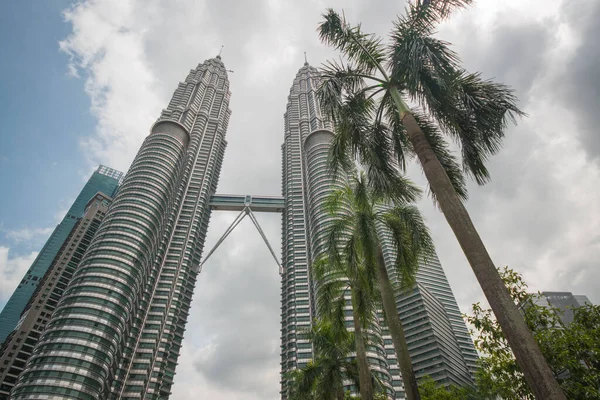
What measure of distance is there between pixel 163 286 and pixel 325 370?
304 feet

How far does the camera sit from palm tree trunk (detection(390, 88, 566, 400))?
16.9 feet

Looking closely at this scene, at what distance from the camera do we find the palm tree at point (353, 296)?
45.9ft

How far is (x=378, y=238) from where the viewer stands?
1473 cm

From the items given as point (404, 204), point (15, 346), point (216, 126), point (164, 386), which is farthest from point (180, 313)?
point (404, 204)

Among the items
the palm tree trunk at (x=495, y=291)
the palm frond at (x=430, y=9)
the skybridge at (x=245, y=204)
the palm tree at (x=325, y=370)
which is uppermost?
the skybridge at (x=245, y=204)

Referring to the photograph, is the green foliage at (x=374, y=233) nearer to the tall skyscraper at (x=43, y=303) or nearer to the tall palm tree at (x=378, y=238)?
the tall palm tree at (x=378, y=238)

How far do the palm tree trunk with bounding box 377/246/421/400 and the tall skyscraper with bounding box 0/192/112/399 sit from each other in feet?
384

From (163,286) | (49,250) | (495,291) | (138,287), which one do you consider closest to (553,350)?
(495,291)

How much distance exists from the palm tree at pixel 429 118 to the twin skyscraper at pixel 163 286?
28850 millimetres

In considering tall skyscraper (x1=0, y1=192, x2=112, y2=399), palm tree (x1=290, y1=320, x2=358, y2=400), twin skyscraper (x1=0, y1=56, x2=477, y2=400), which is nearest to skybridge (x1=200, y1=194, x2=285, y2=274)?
twin skyscraper (x1=0, y1=56, x2=477, y2=400)

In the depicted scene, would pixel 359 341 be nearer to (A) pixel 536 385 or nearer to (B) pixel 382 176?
(B) pixel 382 176

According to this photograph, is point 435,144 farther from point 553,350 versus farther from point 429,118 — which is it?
point 553,350

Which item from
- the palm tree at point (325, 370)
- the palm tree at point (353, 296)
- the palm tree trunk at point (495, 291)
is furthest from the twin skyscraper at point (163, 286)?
the palm tree trunk at point (495, 291)

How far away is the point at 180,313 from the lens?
105 metres
